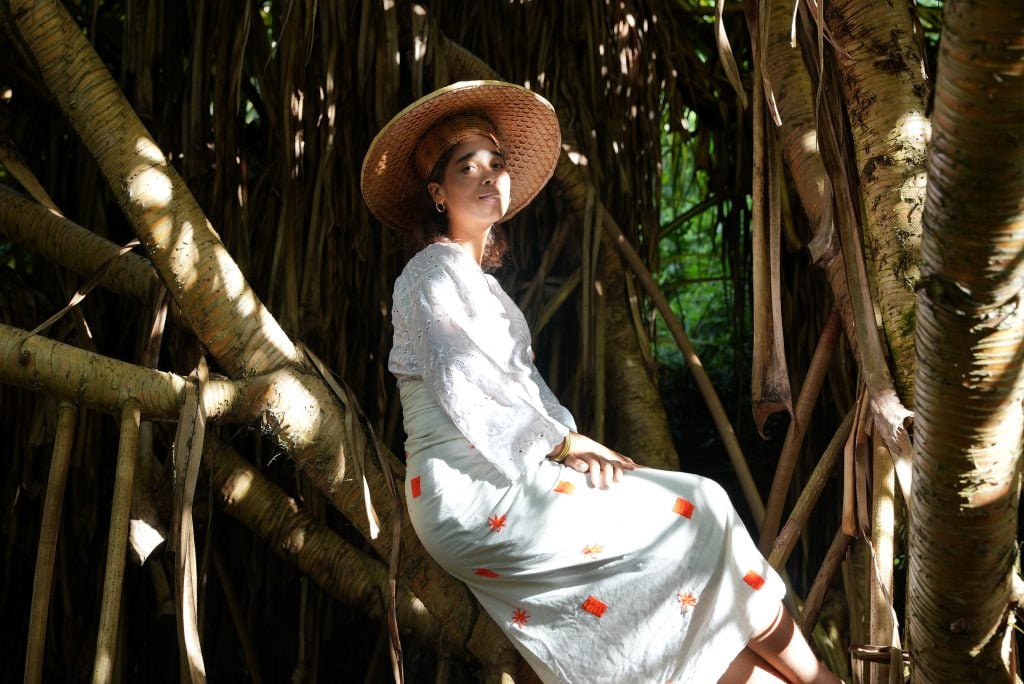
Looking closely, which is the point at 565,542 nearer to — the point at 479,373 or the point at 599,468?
the point at 599,468

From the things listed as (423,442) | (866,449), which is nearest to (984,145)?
(866,449)

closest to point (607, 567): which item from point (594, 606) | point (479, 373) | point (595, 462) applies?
point (594, 606)

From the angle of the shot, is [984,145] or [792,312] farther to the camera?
[792,312]

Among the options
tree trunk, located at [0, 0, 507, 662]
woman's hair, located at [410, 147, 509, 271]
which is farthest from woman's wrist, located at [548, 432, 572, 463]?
woman's hair, located at [410, 147, 509, 271]

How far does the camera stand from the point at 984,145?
920mm

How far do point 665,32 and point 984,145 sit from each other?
194 cm

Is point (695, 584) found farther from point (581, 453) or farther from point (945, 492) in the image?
point (945, 492)

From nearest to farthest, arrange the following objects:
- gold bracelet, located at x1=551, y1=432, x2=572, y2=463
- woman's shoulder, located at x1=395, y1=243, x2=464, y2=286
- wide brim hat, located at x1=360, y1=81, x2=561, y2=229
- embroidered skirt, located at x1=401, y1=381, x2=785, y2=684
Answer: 1. embroidered skirt, located at x1=401, y1=381, x2=785, y2=684
2. gold bracelet, located at x1=551, y1=432, x2=572, y2=463
3. woman's shoulder, located at x1=395, y1=243, x2=464, y2=286
4. wide brim hat, located at x1=360, y1=81, x2=561, y2=229

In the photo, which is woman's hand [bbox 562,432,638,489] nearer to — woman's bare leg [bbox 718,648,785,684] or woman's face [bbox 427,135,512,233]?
woman's bare leg [bbox 718,648,785,684]

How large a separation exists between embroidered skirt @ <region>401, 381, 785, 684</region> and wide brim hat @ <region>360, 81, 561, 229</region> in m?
0.68

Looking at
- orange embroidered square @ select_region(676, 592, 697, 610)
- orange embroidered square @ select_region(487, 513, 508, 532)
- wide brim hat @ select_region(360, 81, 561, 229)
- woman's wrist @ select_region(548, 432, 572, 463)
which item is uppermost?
wide brim hat @ select_region(360, 81, 561, 229)

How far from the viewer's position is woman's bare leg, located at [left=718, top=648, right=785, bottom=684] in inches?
65.4

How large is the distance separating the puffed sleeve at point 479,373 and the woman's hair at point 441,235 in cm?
22

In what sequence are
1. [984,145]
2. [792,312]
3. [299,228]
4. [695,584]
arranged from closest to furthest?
1. [984,145]
2. [695,584]
3. [299,228]
4. [792,312]
